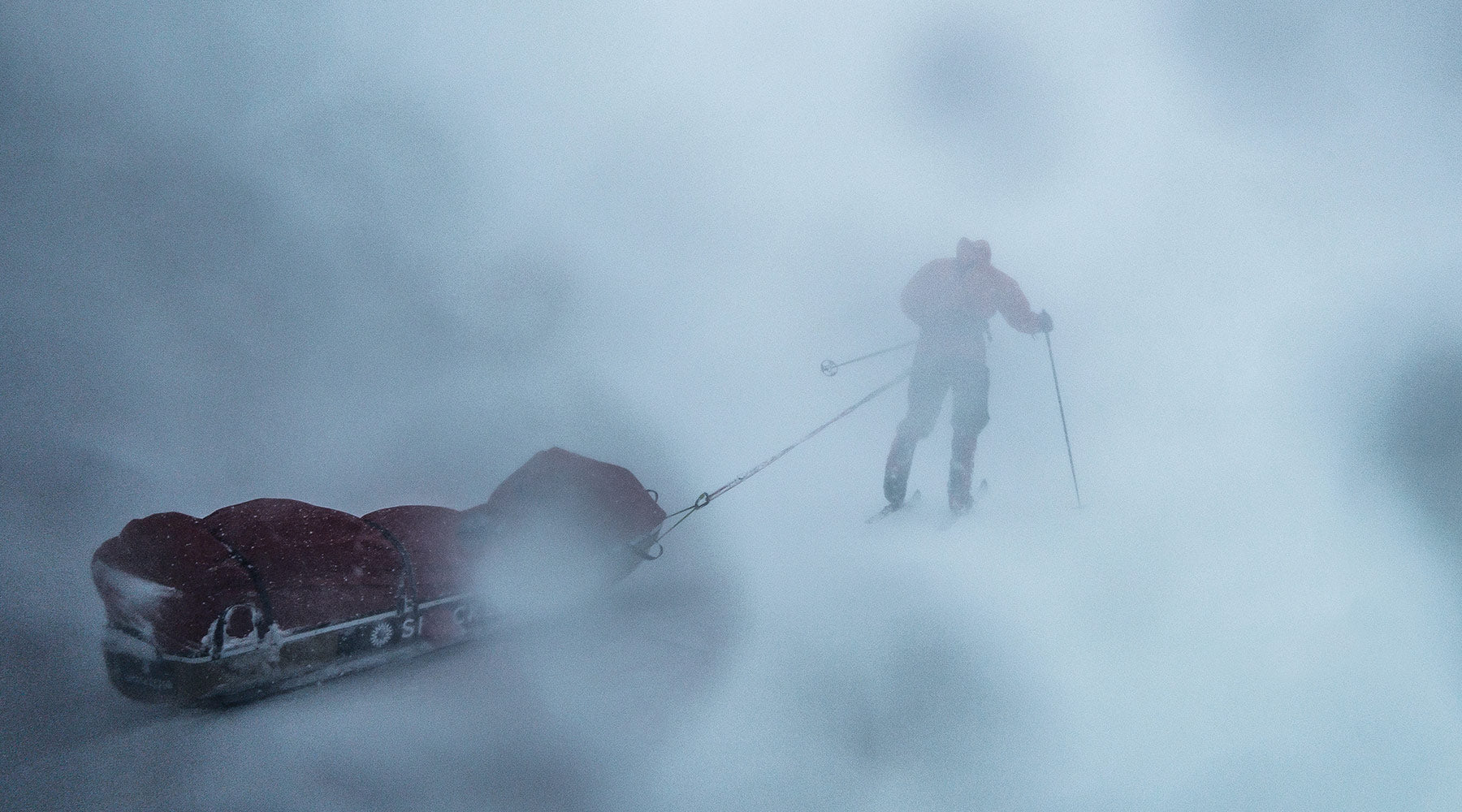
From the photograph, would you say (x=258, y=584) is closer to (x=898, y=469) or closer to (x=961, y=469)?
(x=898, y=469)

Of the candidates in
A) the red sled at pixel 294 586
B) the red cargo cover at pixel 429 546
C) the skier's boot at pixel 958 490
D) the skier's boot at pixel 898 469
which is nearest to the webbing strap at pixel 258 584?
the red sled at pixel 294 586

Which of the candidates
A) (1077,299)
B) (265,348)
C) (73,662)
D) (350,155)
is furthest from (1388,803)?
(350,155)

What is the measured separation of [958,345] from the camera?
3729mm

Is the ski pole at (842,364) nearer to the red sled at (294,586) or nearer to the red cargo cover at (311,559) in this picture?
the red sled at (294,586)

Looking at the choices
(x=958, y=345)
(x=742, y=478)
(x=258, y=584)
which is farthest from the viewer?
(x=958, y=345)

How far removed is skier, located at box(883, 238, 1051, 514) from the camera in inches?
147

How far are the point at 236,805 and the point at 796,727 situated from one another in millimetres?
1331

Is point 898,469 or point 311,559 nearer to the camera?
point 311,559

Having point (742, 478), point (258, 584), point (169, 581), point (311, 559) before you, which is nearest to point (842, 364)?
point (742, 478)

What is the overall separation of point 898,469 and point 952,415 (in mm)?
337

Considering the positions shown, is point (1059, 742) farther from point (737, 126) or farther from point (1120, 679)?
point (737, 126)

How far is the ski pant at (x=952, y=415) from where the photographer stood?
Answer: 147 inches

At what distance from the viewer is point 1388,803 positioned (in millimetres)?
2291

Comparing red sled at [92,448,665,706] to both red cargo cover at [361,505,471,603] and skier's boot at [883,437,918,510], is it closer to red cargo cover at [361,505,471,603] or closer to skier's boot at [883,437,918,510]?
red cargo cover at [361,505,471,603]
